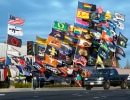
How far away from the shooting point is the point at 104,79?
2962 centimetres

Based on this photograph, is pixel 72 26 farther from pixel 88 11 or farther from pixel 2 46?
pixel 2 46

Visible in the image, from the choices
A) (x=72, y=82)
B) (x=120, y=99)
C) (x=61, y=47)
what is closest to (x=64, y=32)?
(x=61, y=47)

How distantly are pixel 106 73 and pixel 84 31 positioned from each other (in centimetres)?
2537

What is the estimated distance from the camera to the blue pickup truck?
29.5 meters

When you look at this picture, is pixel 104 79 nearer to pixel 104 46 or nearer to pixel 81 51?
pixel 81 51

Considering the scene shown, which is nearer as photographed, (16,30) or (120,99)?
(120,99)

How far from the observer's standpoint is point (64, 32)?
5406 cm

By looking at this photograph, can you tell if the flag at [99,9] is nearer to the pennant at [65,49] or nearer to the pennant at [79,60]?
the pennant at [65,49]

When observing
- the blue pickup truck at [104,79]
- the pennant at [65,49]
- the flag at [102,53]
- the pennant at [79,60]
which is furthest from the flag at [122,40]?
the blue pickup truck at [104,79]

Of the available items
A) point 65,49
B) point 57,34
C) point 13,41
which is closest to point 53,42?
point 57,34

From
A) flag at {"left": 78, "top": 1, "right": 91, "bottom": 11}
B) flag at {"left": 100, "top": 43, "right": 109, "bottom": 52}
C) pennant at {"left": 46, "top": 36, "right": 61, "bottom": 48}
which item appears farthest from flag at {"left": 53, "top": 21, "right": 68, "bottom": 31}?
flag at {"left": 100, "top": 43, "right": 109, "bottom": 52}

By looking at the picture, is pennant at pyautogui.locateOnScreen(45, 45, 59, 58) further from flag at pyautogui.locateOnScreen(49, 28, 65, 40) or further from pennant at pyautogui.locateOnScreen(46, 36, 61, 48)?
flag at pyautogui.locateOnScreen(49, 28, 65, 40)

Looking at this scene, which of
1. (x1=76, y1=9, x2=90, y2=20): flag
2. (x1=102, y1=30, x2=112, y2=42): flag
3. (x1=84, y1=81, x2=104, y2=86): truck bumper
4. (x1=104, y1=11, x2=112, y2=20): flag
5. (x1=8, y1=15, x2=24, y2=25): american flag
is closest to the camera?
(x1=84, y1=81, x2=104, y2=86): truck bumper

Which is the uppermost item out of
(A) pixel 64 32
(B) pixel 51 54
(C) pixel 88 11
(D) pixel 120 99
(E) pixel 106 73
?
(C) pixel 88 11
